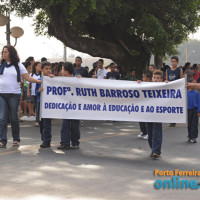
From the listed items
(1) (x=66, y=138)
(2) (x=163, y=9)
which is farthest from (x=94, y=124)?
(2) (x=163, y=9)

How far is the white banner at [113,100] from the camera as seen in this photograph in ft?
28.6

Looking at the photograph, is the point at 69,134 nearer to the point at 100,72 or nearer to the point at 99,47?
the point at 100,72

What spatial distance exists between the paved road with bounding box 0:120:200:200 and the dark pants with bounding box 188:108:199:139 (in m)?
0.24

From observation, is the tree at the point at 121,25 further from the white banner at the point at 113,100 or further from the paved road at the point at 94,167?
the white banner at the point at 113,100

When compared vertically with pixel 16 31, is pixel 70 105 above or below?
below

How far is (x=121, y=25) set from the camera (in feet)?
74.9

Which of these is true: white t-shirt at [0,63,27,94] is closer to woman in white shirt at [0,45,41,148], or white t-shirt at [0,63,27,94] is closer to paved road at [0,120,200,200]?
woman in white shirt at [0,45,41,148]

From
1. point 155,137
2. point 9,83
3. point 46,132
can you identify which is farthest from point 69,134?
point 155,137

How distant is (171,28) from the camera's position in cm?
2355

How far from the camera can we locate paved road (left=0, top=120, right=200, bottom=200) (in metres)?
5.79

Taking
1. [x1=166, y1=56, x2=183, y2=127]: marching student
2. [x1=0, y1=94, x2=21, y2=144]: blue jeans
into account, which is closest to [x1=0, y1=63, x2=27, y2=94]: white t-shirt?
[x1=0, y1=94, x2=21, y2=144]: blue jeans

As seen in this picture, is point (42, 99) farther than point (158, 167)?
Yes

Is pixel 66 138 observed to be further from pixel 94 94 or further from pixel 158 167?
pixel 158 167

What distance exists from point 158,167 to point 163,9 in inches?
636
